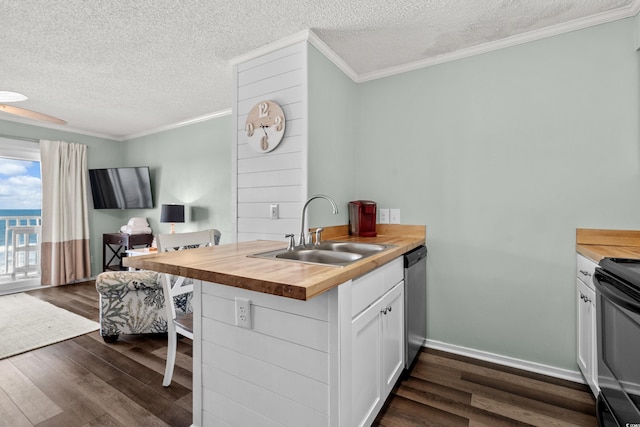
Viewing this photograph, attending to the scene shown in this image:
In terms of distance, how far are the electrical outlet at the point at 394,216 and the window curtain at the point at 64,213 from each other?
4.88 metres

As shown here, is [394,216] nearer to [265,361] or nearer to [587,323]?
[587,323]

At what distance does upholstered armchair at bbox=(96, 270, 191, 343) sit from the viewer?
8.19ft

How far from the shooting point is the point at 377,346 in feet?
4.92

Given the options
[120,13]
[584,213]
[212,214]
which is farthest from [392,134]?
[212,214]

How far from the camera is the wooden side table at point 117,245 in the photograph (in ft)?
14.9

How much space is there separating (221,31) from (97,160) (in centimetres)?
436

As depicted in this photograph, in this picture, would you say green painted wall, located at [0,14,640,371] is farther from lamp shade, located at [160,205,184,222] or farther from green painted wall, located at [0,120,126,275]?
green painted wall, located at [0,120,126,275]

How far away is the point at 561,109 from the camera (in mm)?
1992

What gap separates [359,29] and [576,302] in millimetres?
2330

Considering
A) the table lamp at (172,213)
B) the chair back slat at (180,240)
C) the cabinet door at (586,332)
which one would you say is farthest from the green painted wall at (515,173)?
the table lamp at (172,213)

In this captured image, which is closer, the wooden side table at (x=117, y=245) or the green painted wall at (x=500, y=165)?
the green painted wall at (x=500, y=165)

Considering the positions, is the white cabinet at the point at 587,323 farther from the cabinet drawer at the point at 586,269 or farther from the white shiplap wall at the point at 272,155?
the white shiplap wall at the point at 272,155

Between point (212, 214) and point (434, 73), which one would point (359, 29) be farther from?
point (212, 214)

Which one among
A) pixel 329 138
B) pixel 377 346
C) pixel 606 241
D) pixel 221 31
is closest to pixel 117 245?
pixel 221 31
